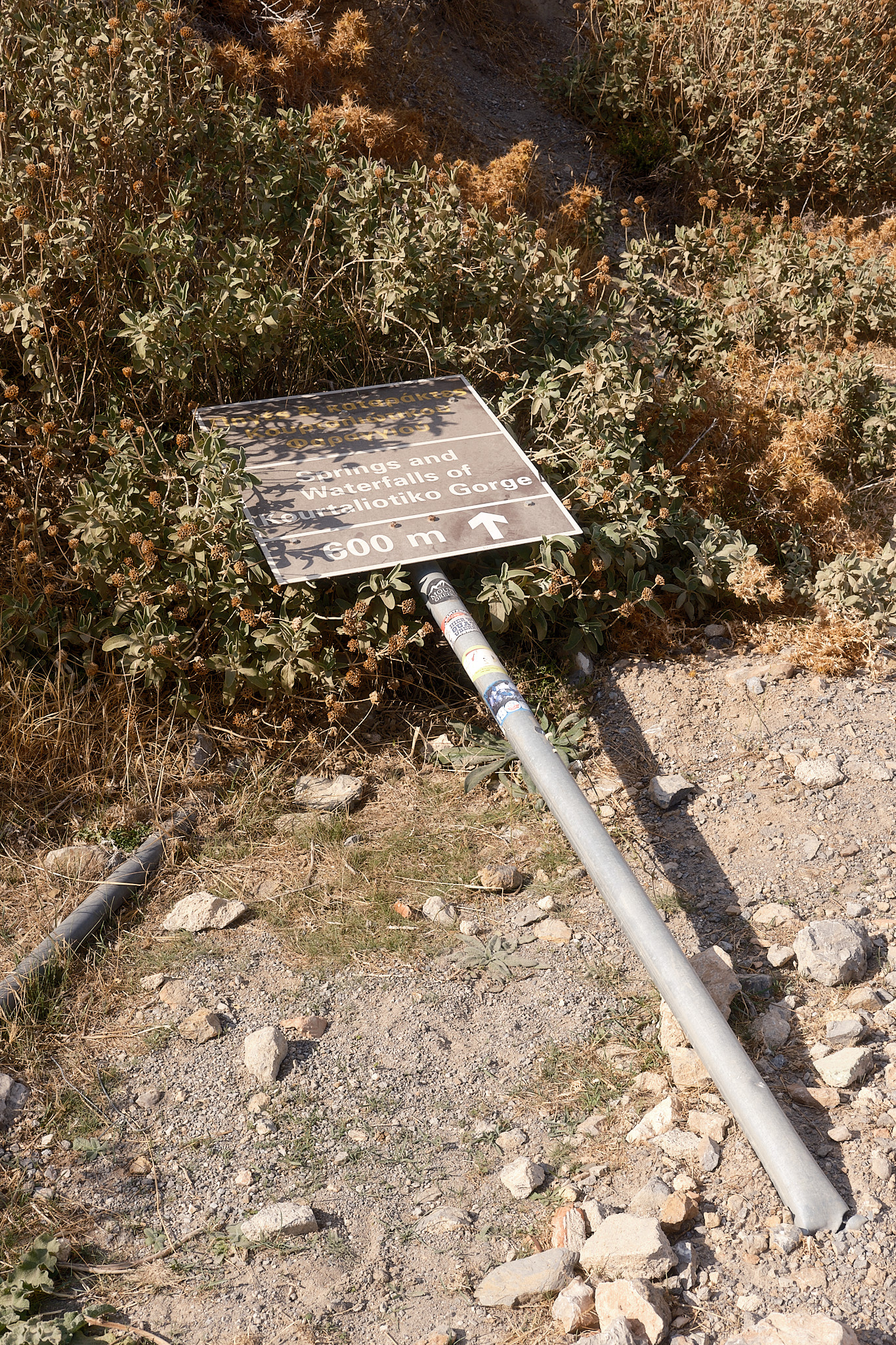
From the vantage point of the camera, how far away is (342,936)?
118 inches

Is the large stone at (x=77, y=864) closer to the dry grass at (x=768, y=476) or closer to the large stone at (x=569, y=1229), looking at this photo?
the large stone at (x=569, y=1229)

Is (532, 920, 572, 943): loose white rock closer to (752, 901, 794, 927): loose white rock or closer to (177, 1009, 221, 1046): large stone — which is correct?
(752, 901, 794, 927): loose white rock

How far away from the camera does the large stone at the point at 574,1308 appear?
194 centimetres

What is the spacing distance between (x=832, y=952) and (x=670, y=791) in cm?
83

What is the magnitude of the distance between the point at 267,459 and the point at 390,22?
4.63m

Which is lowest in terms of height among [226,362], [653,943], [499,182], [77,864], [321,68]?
[77,864]

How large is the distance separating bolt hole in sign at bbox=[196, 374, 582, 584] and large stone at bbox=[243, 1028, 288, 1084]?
51.4 inches

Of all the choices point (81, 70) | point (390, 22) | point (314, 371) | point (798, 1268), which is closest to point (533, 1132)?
point (798, 1268)

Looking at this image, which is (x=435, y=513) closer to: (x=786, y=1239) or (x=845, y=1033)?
(x=845, y=1033)

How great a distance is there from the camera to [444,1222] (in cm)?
221

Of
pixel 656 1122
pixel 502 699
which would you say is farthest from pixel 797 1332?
pixel 502 699

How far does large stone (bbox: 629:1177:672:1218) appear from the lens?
214 cm

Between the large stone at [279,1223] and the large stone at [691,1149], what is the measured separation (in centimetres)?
77

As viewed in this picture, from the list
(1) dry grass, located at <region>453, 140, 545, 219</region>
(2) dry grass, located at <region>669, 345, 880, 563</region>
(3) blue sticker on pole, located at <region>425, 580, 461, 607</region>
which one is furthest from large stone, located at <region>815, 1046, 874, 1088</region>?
(1) dry grass, located at <region>453, 140, 545, 219</region>
